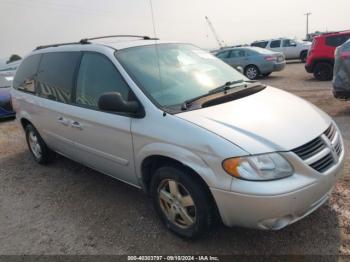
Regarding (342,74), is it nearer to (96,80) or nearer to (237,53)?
(96,80)

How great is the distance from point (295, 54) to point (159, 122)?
20779 millimetres

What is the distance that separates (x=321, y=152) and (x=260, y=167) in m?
0.60

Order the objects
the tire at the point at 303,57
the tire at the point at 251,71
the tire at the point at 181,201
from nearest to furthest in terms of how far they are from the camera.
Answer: the tire at the point at 181,201
the tire at the point at 251,71
the tire at the point at 303,57

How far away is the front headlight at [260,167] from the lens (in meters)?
2.50

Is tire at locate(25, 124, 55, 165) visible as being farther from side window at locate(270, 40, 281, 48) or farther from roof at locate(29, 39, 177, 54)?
side window at locate(270, 40, 281, 48)

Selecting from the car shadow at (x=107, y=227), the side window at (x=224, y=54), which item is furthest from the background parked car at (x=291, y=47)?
the car shadow at (x=107, y=227)

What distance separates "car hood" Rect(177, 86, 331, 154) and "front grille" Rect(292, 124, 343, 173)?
2.0 inches

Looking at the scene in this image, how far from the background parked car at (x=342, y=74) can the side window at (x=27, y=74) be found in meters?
5.37

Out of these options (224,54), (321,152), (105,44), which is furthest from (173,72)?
(224,54)

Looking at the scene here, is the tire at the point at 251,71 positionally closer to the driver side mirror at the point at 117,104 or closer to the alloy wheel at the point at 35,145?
the alloy wheel at the point at 35,145

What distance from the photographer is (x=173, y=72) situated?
3537 millimetres

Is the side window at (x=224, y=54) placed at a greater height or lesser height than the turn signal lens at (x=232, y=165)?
lesser

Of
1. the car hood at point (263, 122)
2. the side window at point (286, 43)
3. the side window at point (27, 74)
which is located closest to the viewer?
the car hood at point (263, 122)

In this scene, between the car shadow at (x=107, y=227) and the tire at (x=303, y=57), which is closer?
the car shadow at (x=107, y=227)
